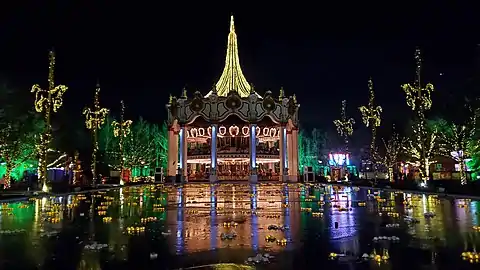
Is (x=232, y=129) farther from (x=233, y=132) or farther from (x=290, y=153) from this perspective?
(x=290, y=153)

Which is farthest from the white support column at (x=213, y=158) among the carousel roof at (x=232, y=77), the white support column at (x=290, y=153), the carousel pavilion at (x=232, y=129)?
the white support column at (x=290, y=153)

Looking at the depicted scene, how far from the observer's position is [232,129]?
80.8 meters

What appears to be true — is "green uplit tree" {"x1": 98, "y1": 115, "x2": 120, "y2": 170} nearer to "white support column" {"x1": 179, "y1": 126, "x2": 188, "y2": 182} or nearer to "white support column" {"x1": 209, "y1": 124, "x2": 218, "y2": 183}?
"white support column" {"x1": 179, "y1": 126, "x2": 188, "y2": 182}

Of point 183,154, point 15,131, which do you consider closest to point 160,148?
point 183,154

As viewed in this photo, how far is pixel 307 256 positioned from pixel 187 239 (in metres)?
3.45

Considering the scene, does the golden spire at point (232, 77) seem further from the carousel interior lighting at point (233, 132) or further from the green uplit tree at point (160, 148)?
the green uplit tree at point (160, 148)

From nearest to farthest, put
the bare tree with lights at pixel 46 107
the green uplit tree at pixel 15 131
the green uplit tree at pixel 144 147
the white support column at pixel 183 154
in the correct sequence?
the bare tree with lights at pixel 46 107, the green uplit tree at pixel 15 131, the white support column at pixel 183 154, the green uplit tree at pixel 144 147

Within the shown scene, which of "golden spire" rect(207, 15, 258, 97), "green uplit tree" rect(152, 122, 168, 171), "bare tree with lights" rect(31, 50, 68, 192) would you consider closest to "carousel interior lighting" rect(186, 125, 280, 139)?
"golden spire" rect(207, 15, 258, 97)

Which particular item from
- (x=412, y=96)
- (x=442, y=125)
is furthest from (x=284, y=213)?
(x=442, y=125)

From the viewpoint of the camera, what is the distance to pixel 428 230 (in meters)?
12.6

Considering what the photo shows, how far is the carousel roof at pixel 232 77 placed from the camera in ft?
251

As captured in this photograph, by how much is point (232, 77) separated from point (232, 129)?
31.0 feet

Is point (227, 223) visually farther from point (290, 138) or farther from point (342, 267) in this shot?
point (290, 138)

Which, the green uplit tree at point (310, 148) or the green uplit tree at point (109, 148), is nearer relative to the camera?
the green uplit tree at point (109, 148)
